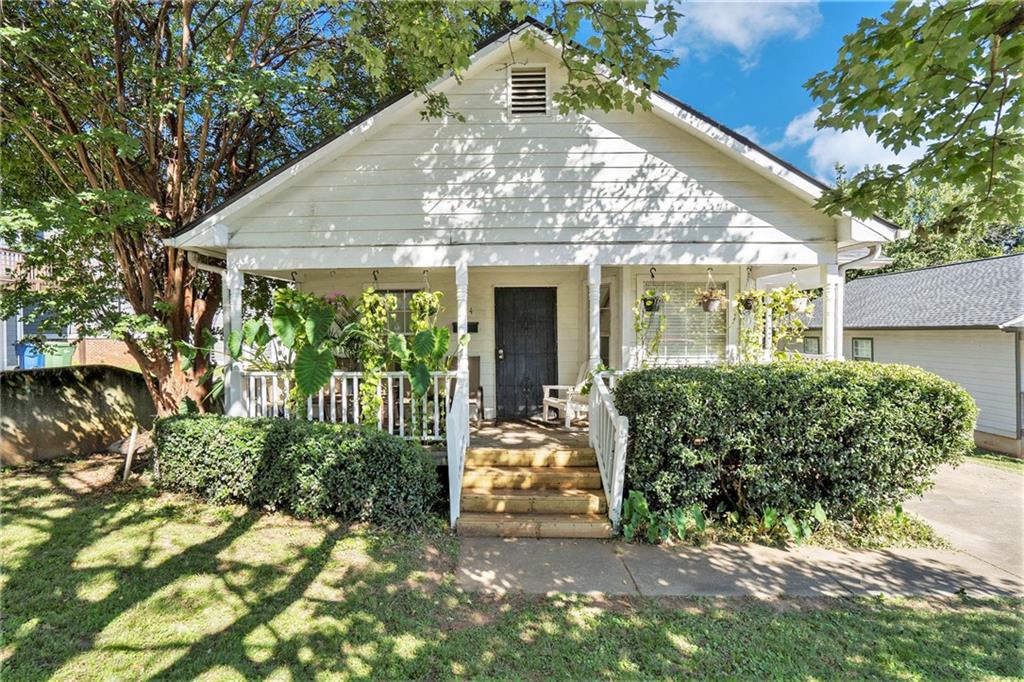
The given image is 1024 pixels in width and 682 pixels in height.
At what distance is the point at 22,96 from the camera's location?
207 inches

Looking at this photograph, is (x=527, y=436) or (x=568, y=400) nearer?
(x=527, y=436)

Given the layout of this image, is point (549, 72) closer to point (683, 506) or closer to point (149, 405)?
point (683, 506)

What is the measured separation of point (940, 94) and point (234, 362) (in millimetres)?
7812

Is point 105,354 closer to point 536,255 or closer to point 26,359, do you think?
point 26,359

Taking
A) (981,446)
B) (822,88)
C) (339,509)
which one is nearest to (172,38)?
(339,509)

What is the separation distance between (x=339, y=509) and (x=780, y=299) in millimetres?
6099

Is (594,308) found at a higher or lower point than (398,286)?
lower

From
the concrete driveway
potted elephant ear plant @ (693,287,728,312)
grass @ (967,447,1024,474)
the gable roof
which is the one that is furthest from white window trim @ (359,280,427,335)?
grass @ (967,447,1024,474)

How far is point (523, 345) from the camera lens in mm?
7820

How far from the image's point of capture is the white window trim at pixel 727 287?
7.05 m

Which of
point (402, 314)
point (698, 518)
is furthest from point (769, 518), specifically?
point (402, 314)

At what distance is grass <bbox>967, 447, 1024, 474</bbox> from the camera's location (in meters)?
8.45

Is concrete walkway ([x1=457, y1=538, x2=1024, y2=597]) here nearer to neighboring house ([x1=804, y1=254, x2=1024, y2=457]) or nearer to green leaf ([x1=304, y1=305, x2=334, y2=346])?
green leaf ([x1=304, y1=305, x2=334, y2=346])

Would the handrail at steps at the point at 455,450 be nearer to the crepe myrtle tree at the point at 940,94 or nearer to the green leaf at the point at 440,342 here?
the green leaf at the point at 440,342
